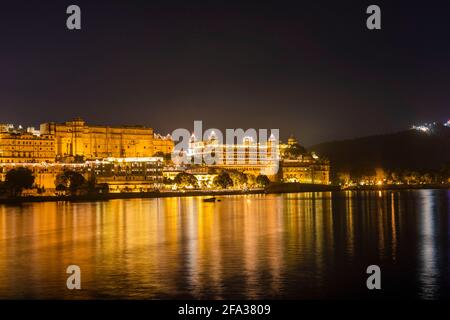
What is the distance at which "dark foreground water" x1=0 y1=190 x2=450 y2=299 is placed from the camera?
14477mm

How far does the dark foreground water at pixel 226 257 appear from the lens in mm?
14477

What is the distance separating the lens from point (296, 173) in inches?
4183

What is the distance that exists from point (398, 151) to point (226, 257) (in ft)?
446

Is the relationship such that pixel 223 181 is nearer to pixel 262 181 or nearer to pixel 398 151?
pixel 262 181

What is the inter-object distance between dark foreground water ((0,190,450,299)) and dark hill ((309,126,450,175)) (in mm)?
108891

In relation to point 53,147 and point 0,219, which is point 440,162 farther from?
point 0,219

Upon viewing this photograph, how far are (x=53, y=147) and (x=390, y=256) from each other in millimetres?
67109

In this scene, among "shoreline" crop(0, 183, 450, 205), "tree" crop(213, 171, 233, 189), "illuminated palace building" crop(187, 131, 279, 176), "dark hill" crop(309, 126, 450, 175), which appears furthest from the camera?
"dark hill" crop(309, 126, 450, 175)

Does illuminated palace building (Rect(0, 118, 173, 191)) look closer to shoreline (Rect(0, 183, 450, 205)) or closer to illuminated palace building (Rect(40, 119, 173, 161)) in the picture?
illuminated palace building (Rect(40, 119, 173, 161))

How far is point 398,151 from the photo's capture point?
491 ft

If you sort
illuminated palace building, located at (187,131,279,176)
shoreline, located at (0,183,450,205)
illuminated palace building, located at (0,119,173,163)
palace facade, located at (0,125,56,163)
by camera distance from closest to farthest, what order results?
shoreline, located at (0,183,450,205) < palace facade, located at (0,125,56,163) < illuminated palace building, located at (0,119,173,163) < illuminated palace building, located at (187,131,279,176)

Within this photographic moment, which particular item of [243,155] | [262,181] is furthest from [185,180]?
[243,155]

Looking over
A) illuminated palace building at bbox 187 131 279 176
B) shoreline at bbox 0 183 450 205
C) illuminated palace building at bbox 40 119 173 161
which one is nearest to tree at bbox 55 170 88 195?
shoreline at bbox 0 183 450 205

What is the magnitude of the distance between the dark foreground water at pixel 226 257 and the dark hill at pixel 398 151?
108891 mm
